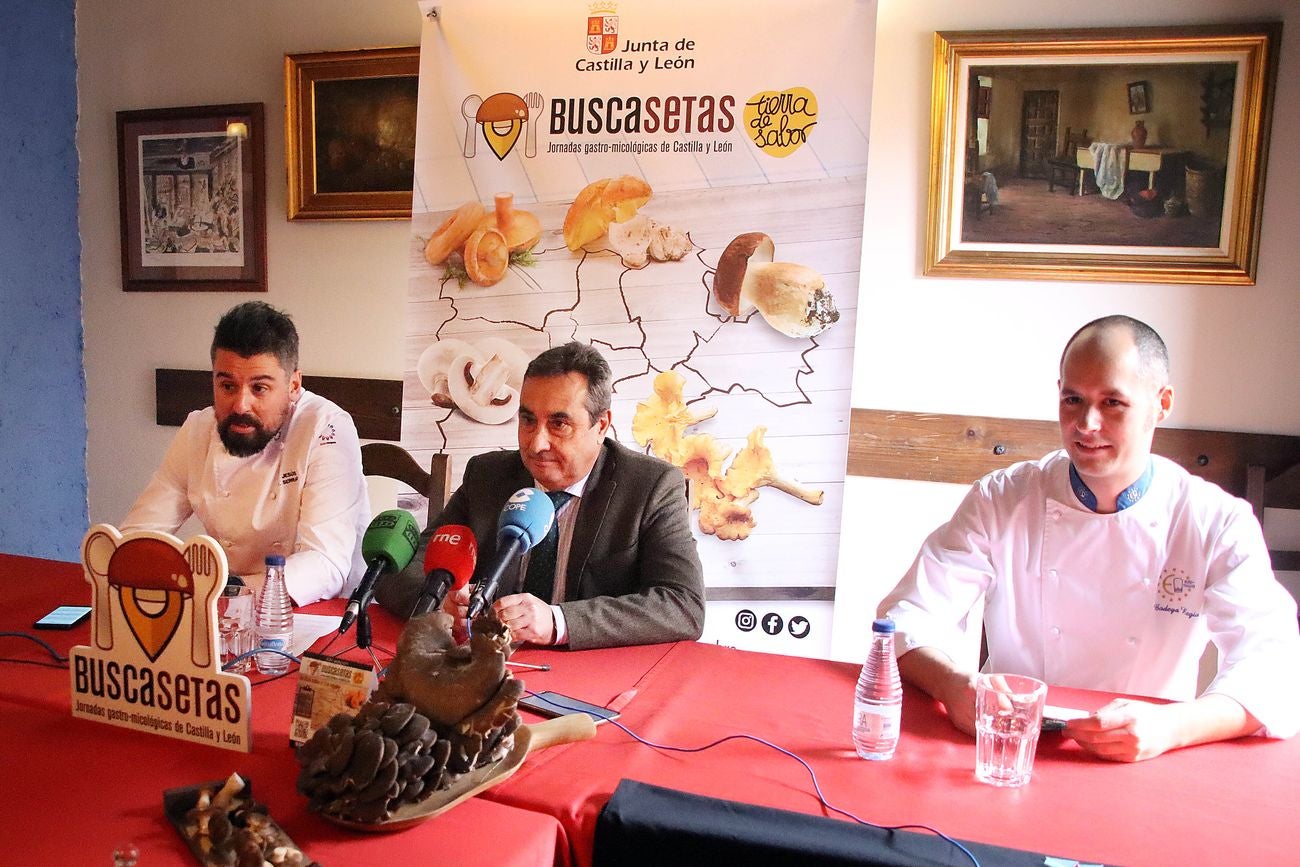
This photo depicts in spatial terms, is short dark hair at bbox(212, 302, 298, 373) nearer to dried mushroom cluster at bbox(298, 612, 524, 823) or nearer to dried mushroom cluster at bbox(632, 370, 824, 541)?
dried mushroom cluster at bbox(632, 370, 824, 541)

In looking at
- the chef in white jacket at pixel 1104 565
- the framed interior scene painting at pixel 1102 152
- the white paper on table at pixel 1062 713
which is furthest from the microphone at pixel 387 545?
the framed interior scene painting at pixel 1102 152

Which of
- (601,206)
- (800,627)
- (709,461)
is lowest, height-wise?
(800,627)

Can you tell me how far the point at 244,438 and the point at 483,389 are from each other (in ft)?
2.53

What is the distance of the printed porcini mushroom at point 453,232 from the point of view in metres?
3.21

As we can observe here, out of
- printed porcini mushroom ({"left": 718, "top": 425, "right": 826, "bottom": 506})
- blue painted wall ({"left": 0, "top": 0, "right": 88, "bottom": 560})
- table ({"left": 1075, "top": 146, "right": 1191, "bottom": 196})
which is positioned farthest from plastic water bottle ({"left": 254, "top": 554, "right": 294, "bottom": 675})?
blue painted wall ({"left": 0, "top": 0, "right": 88, "bottom": 560})

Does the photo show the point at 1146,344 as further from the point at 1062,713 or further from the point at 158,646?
the point at 158,646

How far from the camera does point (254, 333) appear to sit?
263 cm

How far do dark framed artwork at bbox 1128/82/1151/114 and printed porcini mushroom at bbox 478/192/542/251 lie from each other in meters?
1.81

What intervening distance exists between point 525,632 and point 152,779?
2.37 ft

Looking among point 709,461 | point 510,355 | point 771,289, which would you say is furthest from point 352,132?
point 709,461

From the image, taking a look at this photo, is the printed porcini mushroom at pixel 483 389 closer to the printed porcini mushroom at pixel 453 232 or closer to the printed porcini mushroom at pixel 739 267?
the printed porcini mushroom at pixel 453 232

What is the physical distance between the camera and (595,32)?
3.10m

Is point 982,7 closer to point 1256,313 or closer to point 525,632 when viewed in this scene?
point 1256,313

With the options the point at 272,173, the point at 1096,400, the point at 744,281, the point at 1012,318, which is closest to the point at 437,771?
the point at 1096,400
